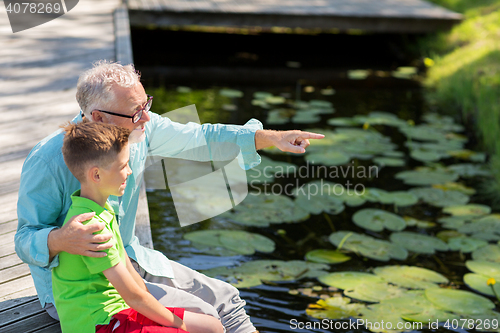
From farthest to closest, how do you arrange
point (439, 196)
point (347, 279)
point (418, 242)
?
point (439, 196), point (418, 242), point (347, 279)

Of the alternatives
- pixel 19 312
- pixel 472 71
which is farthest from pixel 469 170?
pixel 19 312

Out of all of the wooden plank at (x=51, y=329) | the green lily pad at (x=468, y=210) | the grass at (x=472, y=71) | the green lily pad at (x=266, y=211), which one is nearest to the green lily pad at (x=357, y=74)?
the grass at (x=472, y=71)

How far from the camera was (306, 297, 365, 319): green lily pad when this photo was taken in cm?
214

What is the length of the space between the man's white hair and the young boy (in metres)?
0.15

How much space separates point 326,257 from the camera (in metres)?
2.59

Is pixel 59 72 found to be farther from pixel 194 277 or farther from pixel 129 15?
pixel 194 277

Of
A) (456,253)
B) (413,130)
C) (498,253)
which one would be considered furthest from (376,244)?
(413,130)

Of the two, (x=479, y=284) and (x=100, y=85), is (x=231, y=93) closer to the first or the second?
(x=479, y=284)

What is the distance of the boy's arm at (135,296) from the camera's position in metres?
1.19

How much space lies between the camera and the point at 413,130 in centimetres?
436

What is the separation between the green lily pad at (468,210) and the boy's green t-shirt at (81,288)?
95.6 inches

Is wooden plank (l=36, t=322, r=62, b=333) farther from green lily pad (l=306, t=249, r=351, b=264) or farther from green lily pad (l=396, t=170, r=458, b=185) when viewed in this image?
green lily pad (l=396, t=170, r=458, b=185)

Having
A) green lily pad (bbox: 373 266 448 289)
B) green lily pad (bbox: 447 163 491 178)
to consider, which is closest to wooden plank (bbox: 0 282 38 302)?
green lily pad (bbox: 373 266 448 289)

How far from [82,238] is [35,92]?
2.60m
